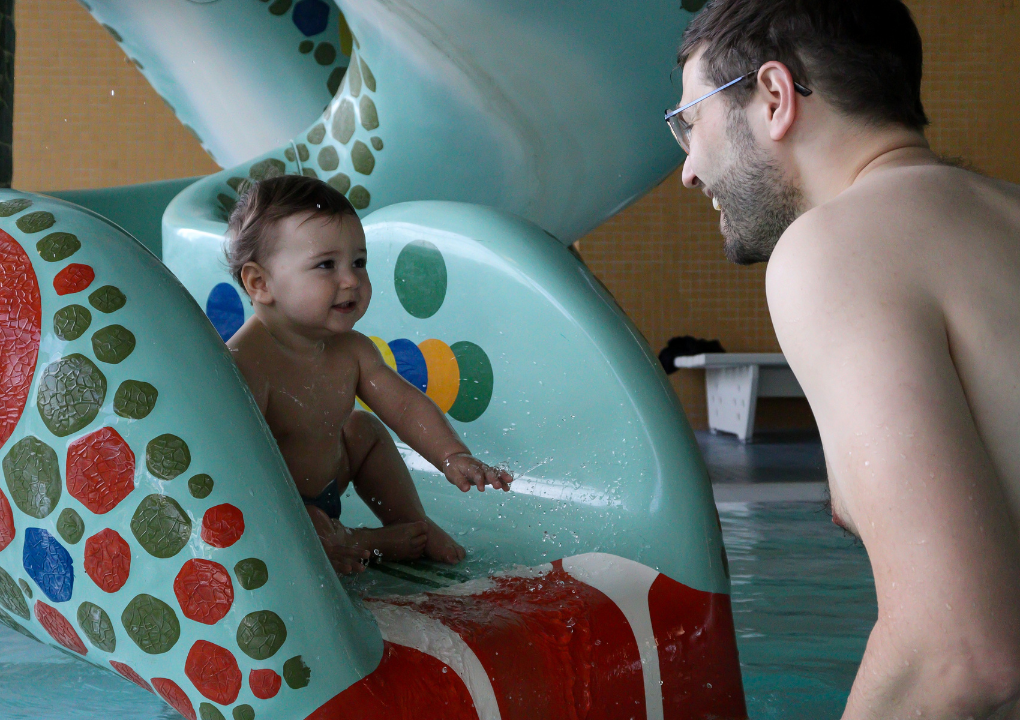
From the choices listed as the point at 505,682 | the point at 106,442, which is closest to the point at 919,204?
the point at 505,682

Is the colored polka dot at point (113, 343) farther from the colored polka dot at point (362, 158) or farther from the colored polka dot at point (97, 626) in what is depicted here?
the colored polka dot at point (362, 158)

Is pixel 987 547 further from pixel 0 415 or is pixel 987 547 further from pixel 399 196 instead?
pixel 399 196

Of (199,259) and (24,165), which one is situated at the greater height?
(24,165)

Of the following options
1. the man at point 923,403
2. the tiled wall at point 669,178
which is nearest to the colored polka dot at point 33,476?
the man at point 923,403

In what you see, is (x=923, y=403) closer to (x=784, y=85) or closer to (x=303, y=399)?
(x=784, y=85)

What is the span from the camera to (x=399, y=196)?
6.30ft

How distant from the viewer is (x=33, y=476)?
864mm

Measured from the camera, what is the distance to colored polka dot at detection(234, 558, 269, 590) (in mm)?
822

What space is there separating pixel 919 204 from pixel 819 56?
22 cm

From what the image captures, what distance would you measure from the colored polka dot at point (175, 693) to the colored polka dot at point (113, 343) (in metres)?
0.28

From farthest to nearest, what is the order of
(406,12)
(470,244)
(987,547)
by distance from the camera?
(406,12) < (470,244) < (987,547)

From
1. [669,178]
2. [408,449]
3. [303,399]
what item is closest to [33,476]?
[303,399]

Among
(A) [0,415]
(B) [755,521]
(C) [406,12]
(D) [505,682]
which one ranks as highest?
(C) [406,12]

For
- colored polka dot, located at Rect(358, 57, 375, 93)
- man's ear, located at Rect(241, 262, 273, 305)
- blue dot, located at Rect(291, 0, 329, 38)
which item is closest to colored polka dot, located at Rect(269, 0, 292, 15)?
blue dot, located at Rect(291, 0, 329, 38)
